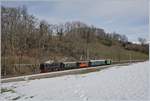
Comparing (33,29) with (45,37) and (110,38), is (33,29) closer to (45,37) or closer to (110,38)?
(45,37)

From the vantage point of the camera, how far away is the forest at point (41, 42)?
45062 mm

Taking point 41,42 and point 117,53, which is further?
point 117,53

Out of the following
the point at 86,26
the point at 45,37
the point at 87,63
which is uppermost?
the point at 86,26

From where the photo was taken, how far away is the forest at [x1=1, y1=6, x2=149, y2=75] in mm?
45062

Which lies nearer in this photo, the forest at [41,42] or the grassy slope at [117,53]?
the forest at [41,42]

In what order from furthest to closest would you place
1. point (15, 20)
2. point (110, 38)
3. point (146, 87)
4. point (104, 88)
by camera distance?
1. point (110, 38)
2. point (15, 20)
3. point (104, 88)
4. point (146, 87)

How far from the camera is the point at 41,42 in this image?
64562 mm

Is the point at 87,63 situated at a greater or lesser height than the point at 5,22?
lesser

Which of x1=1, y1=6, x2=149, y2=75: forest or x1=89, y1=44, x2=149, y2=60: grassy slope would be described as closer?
x1=1, y1=6, x2=149, y2=75: forest

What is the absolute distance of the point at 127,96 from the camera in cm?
833

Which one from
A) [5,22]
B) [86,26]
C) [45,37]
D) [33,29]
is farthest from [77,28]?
[5,22]

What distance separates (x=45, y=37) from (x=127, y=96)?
6063cm

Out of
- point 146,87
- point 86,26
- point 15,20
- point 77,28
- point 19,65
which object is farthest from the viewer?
point 86,26

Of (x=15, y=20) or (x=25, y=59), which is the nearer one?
(x=25, y=59)
